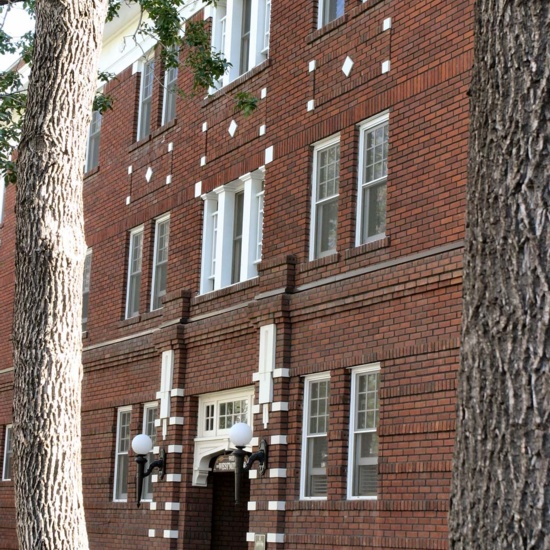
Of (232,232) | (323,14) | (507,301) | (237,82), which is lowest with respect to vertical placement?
(507,301)

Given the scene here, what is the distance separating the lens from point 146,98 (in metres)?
22.5

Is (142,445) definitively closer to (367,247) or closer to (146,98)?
(367,247)

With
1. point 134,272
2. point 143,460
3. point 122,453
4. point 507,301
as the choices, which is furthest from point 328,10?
point 507,301

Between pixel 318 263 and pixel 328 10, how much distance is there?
12.8 ft

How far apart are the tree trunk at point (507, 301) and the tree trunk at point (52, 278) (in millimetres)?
5411

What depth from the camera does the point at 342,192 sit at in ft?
51.1

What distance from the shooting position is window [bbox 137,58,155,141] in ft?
73.0

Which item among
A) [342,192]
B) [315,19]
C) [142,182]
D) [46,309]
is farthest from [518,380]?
[142,182]

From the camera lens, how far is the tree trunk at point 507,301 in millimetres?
3781

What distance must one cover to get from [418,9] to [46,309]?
7583mm

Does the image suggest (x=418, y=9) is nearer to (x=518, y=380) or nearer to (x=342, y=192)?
(x=342, y=192)

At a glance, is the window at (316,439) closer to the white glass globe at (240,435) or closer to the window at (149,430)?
the white glass globe at (240,435)

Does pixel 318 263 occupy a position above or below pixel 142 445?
above

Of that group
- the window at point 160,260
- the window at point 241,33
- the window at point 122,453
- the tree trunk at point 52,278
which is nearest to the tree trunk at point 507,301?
the tree trunk at point 52,278
